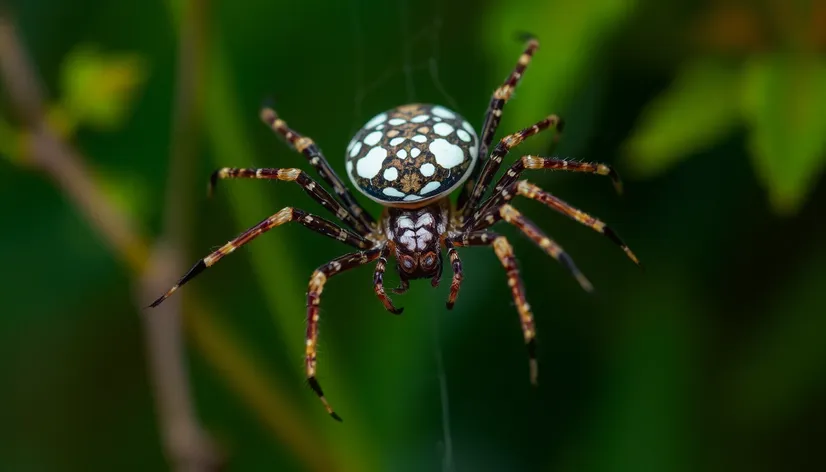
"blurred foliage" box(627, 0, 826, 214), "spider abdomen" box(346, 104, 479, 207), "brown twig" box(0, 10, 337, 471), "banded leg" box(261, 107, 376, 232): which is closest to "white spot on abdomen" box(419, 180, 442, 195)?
"spider abdomen" box(346, 104, 479, 207)

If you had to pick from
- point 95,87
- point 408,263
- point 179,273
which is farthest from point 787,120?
point 95,87

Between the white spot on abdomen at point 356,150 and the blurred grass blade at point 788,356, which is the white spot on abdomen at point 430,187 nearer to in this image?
the white spot on abdomen at point 356,150

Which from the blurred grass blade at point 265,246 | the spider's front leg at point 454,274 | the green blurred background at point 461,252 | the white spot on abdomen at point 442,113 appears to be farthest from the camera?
the blurred grass blade at point 265,246

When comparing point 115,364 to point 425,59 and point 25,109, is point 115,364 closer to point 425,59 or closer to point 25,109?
point 25,109

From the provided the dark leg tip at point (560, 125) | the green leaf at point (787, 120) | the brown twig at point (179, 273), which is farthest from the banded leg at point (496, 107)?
the brown twig at point (179, 273)

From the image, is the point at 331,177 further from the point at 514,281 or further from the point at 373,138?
→ the point at 514,281

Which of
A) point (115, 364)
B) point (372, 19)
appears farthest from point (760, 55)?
point (115, 364)
